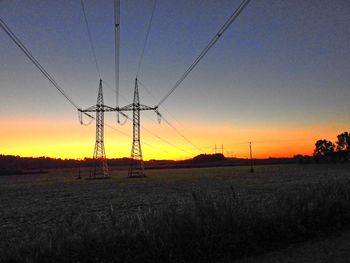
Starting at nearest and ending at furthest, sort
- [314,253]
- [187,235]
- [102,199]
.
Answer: [314,253]
[187,235]
[102,199]

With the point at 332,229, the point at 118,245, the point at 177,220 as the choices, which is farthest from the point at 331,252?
the point at 118,245

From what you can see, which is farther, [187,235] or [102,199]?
[102,199]

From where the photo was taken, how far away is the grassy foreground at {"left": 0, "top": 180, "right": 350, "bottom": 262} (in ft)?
25.5

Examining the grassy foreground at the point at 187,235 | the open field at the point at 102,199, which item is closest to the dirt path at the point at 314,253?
the grassy foreground at the point at 187,235

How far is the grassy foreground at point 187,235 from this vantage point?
25.5 ft

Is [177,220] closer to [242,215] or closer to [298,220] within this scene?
[242,215]

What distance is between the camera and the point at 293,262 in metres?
7.51

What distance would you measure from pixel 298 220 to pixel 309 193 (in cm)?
308

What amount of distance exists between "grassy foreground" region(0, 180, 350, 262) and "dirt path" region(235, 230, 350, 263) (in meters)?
0.45

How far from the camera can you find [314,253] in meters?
8.13

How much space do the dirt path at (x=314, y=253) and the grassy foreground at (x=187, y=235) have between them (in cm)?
45

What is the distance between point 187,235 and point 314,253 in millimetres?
2696

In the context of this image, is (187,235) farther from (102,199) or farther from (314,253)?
(102,199)

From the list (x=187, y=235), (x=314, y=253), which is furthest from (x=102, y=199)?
(x=314, y=253)
